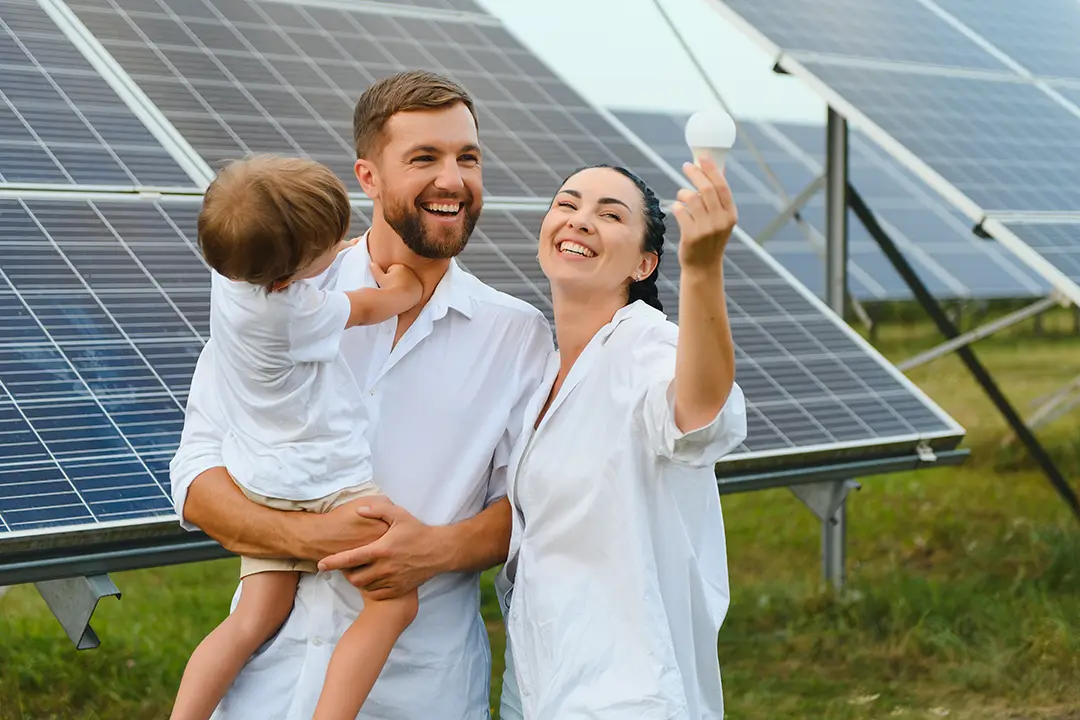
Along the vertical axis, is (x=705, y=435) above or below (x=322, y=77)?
above

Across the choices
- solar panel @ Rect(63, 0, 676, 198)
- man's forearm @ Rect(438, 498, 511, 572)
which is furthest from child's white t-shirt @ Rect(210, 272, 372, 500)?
solar panel @ Rect(63, 0, 676, 198)

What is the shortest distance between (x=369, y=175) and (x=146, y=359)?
1.67 meters

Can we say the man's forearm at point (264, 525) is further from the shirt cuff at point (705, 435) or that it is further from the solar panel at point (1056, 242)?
the solar panel at point (1056, 242)

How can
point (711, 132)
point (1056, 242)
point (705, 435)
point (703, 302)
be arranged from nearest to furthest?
point (711, 132) → point (703, 302) → point (705, 435) → point (1056, 242)

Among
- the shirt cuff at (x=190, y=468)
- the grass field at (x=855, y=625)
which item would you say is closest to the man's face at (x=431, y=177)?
the shirt cuff at (x=190, y=468)

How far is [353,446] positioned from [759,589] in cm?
591

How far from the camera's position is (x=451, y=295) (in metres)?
3.27

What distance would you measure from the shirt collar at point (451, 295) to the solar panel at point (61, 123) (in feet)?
7.95

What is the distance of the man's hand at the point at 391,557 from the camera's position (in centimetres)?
298

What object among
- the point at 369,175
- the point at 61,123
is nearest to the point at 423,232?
the point at 369,175

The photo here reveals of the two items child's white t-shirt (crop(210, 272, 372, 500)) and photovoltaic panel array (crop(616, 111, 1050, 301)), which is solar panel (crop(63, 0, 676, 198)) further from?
photovoltaic panel array (crop(616, 111, 1050, 301))

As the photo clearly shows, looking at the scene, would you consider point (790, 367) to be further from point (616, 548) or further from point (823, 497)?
point (616, 548)

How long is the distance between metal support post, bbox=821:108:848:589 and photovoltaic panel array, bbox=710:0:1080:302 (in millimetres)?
410

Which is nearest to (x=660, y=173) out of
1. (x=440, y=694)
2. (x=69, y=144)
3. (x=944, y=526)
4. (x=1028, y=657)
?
(x=69, y=144)
